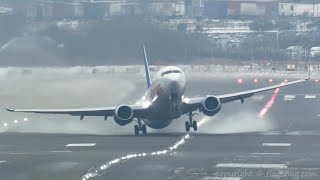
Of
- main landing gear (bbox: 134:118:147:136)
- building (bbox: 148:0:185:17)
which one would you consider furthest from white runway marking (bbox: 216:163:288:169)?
building (bbox: 148:0:185:17)

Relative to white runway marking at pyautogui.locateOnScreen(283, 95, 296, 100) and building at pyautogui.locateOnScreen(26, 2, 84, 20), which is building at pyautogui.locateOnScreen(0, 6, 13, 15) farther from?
white runway marking at pyautogui.locateOnScreen(283, 95, 296, 100)

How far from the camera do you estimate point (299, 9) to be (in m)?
156

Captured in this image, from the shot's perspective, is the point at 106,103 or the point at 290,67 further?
the point at 290,67

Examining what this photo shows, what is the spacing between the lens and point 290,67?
10944 cm

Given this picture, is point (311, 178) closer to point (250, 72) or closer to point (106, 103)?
point (106, 103)

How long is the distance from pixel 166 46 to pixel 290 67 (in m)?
17.5

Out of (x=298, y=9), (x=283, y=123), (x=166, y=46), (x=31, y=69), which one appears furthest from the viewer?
(x=298, y=9)

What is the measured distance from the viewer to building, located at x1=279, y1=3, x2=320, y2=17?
150750 millimetres

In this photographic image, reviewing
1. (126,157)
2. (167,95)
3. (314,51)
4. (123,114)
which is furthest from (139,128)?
(314,51)

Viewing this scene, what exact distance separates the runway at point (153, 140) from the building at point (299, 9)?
178 ft

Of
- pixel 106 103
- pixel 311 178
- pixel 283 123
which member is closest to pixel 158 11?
pixel 106 103

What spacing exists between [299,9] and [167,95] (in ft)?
320

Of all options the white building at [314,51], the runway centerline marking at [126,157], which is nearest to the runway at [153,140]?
the runway centerline marking at [126,157]

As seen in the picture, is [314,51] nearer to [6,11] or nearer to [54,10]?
[54,10]
